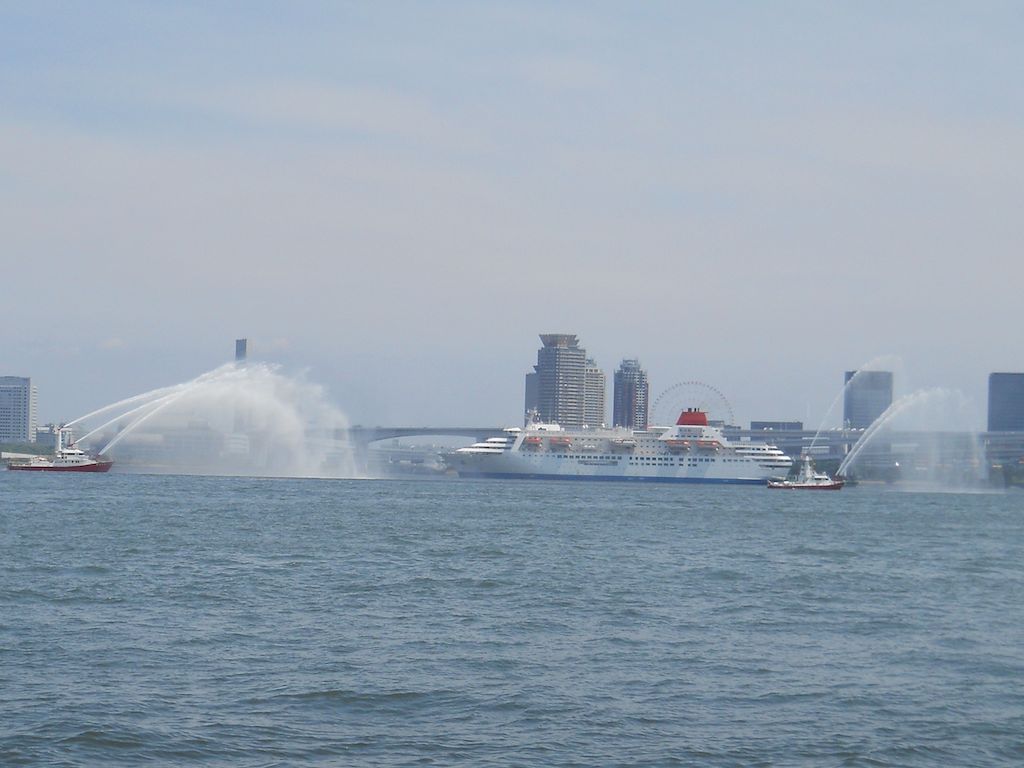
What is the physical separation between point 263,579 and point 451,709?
1382cm

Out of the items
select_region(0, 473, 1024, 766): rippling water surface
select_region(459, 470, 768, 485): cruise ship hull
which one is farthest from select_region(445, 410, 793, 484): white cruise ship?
select_region(0, 473, 1024, 766): rippling water surface

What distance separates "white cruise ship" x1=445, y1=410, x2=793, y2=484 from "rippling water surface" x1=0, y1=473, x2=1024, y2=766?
74.2m

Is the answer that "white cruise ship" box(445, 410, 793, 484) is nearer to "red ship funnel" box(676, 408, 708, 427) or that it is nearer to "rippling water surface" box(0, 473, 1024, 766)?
"red ship funnel" box(676, 408, 708, 427)

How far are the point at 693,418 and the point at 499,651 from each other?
101607 mm

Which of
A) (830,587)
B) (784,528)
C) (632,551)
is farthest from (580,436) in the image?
(830,587)

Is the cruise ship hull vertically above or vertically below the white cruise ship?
below

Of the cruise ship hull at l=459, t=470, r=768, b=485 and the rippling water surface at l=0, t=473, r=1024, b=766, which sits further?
the cruise ship hull at l=459, t=470, r=768, b=485

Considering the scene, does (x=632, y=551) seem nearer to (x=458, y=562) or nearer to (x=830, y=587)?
(x=458, y=562)

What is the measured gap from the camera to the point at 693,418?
120 metres

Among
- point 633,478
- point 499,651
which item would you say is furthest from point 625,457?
point 499,651

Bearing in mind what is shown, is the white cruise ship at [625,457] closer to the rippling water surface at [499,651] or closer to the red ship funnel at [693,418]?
the red ship funnel at [693,418]

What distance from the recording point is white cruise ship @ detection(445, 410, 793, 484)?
382 ft

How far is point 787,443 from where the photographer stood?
531 ft

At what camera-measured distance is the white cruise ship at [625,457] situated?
117 metres
